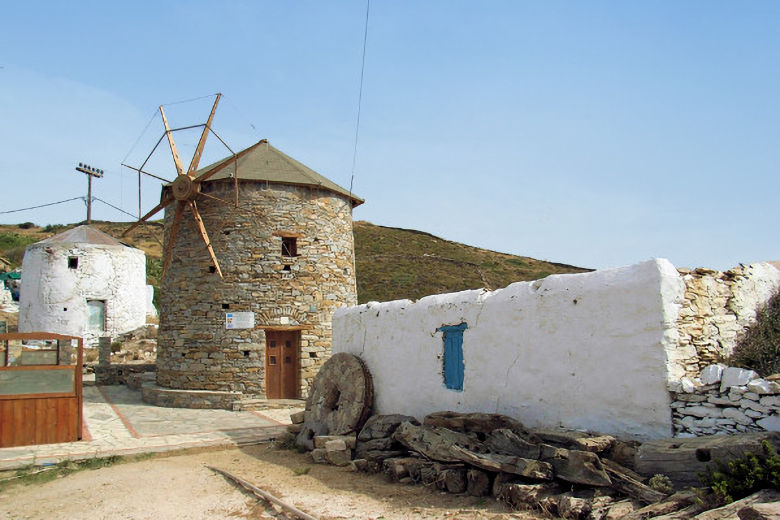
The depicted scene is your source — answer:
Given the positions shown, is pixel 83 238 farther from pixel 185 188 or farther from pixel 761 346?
pixel 761 346

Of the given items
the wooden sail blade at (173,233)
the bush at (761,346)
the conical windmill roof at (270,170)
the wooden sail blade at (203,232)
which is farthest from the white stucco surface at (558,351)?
the wooden sail blade at (173,233)

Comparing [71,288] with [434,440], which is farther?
[71,288]

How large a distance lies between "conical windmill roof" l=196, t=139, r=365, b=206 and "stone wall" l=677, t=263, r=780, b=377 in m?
10.5

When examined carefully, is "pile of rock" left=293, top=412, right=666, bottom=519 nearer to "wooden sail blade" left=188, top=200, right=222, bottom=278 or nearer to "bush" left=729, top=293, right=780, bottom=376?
"bush" left=729, top=293, right=780, bottom=376

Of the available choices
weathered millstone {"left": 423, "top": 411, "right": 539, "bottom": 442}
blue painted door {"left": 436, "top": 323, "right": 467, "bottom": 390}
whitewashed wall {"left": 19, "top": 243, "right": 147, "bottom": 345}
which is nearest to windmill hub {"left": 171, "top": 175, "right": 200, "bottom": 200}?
blue painted door {"left": 436, "top": 323, "right": 467, "bottom": 390}

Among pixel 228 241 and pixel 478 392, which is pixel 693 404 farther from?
pixel 228 241

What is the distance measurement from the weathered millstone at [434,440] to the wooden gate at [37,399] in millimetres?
5946

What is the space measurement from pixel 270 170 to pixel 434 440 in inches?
396

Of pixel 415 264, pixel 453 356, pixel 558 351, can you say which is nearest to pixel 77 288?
pixel 415 264

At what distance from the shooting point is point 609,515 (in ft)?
16.0

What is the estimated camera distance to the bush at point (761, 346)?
580cm

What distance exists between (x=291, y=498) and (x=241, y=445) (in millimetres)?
A: 3727

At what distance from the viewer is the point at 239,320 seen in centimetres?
1413

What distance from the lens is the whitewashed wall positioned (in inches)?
897
